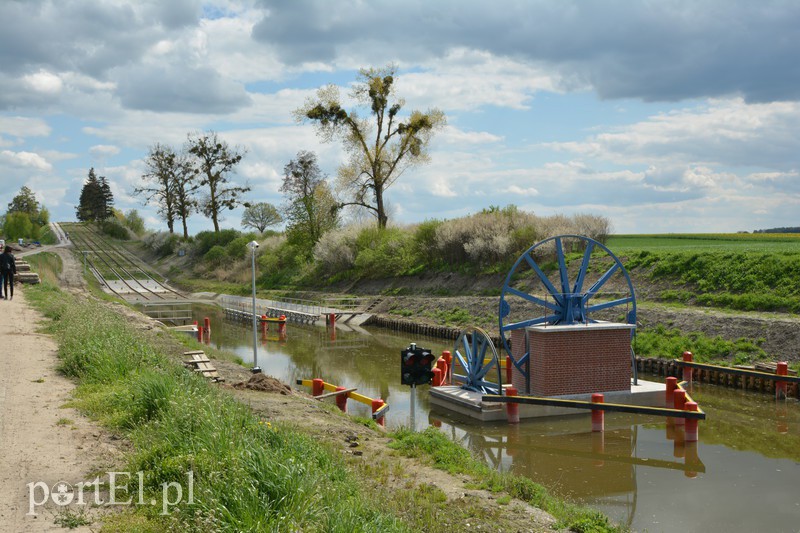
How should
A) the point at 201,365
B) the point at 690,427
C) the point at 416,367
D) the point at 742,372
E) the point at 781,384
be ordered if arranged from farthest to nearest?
1. the point at 742,372
2. the point at 781,384
3. the point at 201,365
4. the point at 690,427
5. the point at 416,367

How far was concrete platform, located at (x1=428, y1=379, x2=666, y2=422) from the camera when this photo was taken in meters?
18.1

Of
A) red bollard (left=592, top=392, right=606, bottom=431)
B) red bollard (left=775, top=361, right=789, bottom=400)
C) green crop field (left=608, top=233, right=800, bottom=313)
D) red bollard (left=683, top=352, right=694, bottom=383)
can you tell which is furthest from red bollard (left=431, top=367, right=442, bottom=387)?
green crop field (left=608, top=233, right=800, bottom=313)

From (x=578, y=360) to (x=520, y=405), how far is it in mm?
1993

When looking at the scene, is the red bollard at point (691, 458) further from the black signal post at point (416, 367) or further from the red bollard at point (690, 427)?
the black signal post at point (416, 367)

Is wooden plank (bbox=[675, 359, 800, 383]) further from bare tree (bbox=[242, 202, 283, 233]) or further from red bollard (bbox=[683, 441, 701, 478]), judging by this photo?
bare tree (bbox=[242, 202, 283, 233])

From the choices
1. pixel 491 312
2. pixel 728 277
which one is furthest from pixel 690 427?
pixel 491 312

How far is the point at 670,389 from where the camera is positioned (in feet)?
61.5

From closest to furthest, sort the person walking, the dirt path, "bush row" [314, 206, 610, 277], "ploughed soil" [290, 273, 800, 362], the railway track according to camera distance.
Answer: the dirt path < "ploughed soil" [290, 273, 800, 362] < the person walking < "bush row" [314, 206, 610, 277] < the railway track

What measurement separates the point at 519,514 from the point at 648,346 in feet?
57.8

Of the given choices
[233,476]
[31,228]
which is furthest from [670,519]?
[31,228]

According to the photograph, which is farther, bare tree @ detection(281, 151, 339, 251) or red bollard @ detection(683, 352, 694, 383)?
bare tree @ detection(281, 151, 339, 251)

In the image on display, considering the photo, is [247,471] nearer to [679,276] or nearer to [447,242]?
[679,276]

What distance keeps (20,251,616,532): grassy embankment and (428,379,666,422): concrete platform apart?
5.37 meters

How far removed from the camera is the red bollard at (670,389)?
732 inches
